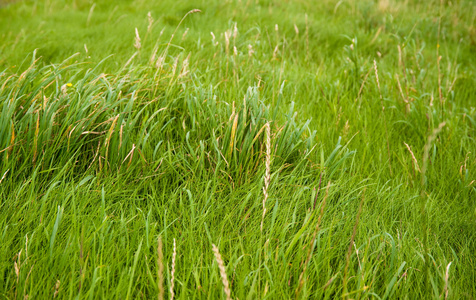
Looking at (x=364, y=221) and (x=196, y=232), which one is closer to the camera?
(x=196, y=232)

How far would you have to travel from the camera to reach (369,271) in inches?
47.8

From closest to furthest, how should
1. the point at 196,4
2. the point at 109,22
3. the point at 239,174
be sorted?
the point at 239,174, the point at 109,22, the point at 196,4

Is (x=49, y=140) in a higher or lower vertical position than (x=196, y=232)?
higher

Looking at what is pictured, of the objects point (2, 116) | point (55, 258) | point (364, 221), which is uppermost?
point (2, 116)

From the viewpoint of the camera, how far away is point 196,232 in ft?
4.64

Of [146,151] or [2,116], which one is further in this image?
[146,151]

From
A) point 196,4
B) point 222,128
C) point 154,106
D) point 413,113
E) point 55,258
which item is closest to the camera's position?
point 55,258

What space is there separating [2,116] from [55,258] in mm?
886

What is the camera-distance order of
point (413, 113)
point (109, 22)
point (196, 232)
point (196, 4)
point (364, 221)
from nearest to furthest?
point (196, 232), point (364, 221), point (413, 113), point (109, 22), point (196, 4)

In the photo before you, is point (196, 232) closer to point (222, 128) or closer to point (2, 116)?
point (222, 128)

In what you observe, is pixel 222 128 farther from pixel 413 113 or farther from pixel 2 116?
pixel 413 113

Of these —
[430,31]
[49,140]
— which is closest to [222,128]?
[49,140]

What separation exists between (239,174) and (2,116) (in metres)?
1.24

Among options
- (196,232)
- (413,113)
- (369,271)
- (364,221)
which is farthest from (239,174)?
(413,113)
